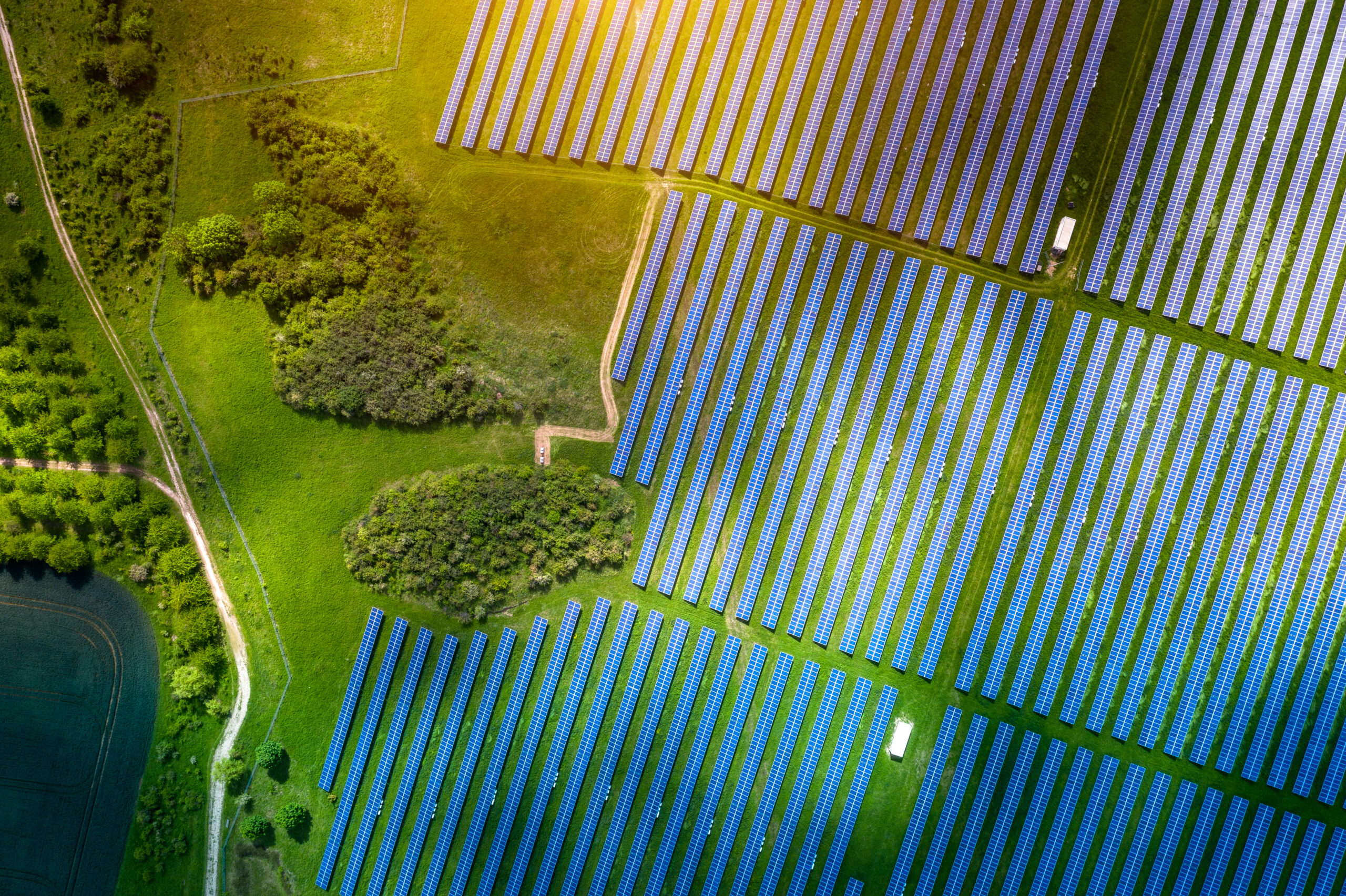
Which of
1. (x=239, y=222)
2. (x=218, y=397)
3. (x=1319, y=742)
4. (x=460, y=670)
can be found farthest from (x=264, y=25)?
(x=1319, y=742)

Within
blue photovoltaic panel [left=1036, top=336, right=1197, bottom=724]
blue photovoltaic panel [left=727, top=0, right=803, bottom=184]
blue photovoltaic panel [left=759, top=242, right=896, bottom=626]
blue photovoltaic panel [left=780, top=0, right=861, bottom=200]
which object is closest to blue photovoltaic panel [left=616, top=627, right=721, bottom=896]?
blue photovoltaic panel [left=759, top=242, right=896, bottom=626]

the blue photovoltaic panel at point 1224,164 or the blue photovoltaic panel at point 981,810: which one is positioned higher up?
the blue photovoltaic panel at point 1224,164

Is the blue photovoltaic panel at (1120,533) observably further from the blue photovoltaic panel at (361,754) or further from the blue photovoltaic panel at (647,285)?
the blue photovoltaic panel at (361,754)

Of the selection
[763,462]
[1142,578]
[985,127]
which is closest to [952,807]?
[1142,578]

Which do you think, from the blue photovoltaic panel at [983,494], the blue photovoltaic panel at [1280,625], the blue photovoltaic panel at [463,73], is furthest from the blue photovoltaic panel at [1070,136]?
the blue photovoltaic panel at [463,73]

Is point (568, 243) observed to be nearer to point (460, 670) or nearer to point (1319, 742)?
point (460, 670)

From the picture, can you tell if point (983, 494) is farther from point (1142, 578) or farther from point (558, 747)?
point (558, 747)
